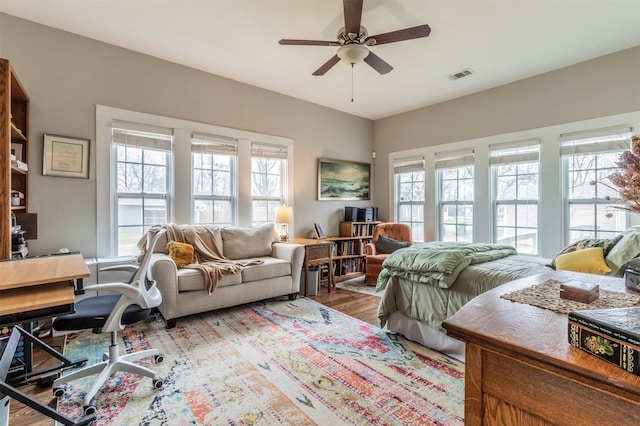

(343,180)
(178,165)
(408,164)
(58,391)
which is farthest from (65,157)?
(408,164)

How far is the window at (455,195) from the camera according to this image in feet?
14.8

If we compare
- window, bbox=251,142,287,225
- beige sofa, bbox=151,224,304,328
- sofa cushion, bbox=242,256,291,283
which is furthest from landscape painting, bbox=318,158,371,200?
sofa cushion, bbox=242,256,291,283

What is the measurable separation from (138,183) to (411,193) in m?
4.23

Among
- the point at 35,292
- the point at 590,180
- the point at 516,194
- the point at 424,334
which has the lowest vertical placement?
the point at 424,334

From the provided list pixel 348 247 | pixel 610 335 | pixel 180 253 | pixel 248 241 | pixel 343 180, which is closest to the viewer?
pixel 610 335

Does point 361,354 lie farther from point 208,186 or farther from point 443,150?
point 443,150

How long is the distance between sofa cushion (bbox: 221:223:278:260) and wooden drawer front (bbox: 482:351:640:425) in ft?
10.7

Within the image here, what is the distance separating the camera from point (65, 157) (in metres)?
2.96

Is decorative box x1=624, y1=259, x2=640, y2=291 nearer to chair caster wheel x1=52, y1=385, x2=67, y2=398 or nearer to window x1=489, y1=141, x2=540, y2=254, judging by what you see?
chair caster wheel x1=52, y1=385, x2=67, y2=398

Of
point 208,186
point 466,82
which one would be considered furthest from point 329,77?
point 208,186

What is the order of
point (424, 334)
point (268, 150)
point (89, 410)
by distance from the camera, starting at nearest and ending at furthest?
point (89, 410) < point (424, 334) < point (268, 150)

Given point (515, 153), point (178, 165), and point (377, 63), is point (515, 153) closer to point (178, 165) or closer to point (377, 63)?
point (377, 63)

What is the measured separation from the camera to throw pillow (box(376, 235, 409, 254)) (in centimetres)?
467

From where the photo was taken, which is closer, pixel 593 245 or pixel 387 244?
pixel 593 245
